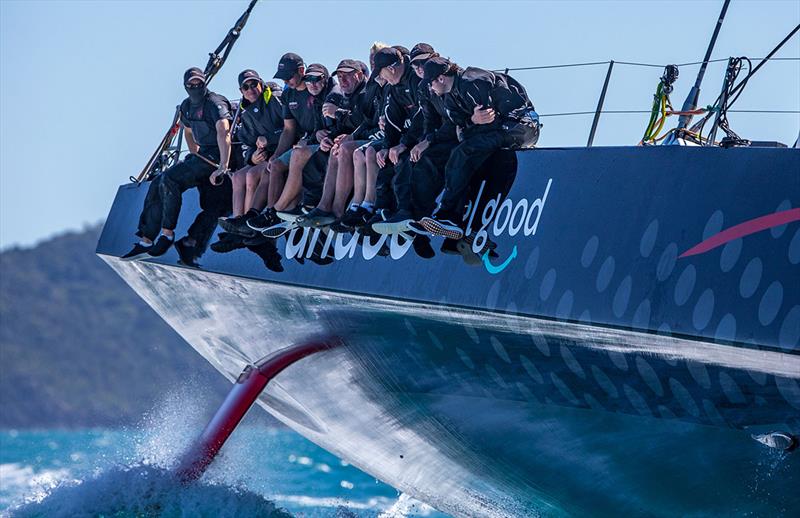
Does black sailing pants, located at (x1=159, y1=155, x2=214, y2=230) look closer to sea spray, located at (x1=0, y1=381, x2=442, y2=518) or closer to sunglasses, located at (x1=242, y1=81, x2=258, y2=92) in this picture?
sunglasses, located at (x1=242, y1=81, x2=258, y2=92)

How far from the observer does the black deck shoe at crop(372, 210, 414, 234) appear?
7.62 m

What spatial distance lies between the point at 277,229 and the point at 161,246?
1925 mm

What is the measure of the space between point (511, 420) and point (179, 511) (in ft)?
9.28

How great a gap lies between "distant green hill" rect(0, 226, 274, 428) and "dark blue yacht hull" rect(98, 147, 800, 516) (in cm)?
5742

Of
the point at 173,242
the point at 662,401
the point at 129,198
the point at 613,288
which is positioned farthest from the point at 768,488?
the point at 129,198

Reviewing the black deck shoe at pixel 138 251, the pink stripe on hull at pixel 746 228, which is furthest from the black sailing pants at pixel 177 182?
the pink stripe on hull at pixel 746 228

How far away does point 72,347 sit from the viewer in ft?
220

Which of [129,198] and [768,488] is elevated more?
[129,198]

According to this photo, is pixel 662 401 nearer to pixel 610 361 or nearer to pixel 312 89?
pixel 610 361

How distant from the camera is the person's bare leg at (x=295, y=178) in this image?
29.2 feet

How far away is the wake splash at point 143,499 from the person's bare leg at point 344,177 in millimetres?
2494

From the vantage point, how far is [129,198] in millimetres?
11539

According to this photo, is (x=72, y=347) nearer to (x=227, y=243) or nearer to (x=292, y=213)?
(x=227, y=243)

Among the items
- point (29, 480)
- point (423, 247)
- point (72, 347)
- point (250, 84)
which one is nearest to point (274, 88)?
point (250, 84)
